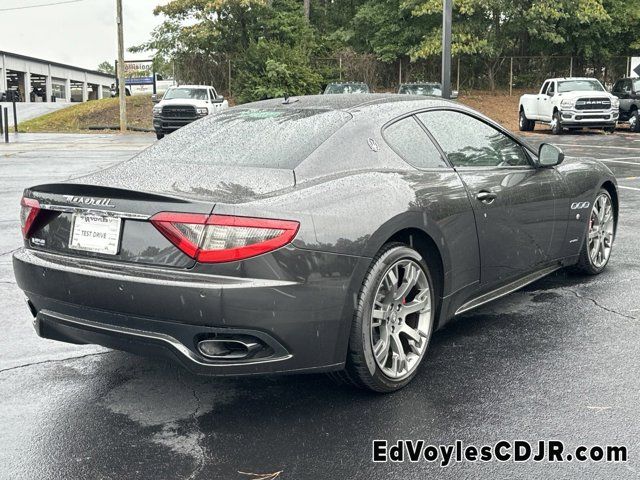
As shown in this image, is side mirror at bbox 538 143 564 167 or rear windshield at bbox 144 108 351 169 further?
side mirror at bbox 538 143 564 167

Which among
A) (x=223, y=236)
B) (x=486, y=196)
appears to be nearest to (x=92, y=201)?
(x=223, y=236)

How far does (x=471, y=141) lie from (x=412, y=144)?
0.65 meters

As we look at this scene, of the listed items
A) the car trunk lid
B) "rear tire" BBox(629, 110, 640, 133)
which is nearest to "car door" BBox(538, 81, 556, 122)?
"rear tire" BBox(629, 110, 640, 133)

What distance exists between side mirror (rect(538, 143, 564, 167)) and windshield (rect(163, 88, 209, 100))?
24.7m

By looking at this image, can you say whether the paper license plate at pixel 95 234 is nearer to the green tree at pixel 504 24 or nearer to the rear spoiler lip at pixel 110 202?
the rear spoiler lip at pixel 110 202

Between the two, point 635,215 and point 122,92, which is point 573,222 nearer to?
point 635,215

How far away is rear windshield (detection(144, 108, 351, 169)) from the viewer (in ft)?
13.0

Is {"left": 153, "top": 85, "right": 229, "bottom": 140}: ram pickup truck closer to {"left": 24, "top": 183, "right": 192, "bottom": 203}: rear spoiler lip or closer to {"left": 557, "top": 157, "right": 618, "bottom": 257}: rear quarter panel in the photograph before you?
{"left": 557, "top": 157, "right": 618, "bottom": 257}: rear quarter panel

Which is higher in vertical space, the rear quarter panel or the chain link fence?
the chain link fence

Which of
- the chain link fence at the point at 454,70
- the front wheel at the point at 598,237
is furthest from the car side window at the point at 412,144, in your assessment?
the chain link fence at the point at 454,70

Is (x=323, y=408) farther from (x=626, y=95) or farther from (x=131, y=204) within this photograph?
(x=626, y=95)

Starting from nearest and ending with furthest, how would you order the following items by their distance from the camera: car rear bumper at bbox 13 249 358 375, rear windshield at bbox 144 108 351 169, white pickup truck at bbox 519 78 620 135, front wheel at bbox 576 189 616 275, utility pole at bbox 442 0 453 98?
car rear bumper at bbox 13 249 358 375
rear windshield at bbox 144 108 351 169
front wheel at bbox 576 189 616 275
utility pole at bbox 442 0 453 98
white pickup truck at bbox 519 78 620 135

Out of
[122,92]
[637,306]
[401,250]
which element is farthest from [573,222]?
[122,92]

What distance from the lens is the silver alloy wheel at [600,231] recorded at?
5965 mm
